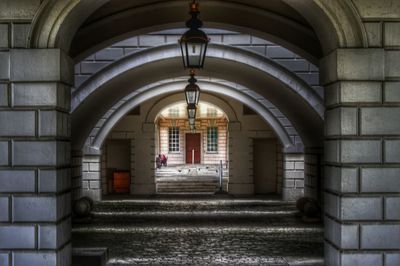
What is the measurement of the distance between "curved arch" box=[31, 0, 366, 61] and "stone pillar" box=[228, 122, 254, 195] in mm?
11357

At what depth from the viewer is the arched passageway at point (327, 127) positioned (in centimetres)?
531

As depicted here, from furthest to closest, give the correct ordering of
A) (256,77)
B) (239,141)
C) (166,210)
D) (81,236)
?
1. (239,141)
2. (166,210)
3. (256,77)
4. (81,236)

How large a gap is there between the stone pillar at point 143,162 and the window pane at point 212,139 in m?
18.5

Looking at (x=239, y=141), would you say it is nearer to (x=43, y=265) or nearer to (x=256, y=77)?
(x=256, y=77)

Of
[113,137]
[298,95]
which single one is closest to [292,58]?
[298,95]

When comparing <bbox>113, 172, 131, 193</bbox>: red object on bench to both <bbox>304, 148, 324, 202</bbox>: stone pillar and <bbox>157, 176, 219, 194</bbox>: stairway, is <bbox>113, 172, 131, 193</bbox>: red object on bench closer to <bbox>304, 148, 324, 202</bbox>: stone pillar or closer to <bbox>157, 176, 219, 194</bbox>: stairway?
<bbox>157, 176, 219, 194</bbox>: stairway

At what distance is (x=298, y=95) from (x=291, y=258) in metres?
4.68

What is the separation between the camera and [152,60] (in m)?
11.4

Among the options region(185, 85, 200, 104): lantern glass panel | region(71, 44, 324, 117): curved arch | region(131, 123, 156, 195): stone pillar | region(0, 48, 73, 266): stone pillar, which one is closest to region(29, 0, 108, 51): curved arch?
region(0, 48, 73, 266): stone pillar

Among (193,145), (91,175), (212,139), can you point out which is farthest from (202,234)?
(193,145)

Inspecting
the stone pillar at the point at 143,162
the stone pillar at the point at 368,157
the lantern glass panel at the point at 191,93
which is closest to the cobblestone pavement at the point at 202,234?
the stone pillar at the point at 368,157

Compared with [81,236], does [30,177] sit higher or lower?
higher

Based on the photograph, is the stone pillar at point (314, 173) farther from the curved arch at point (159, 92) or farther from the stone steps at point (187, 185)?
the stone steps at point (187, 185)

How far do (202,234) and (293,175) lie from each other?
7440 mm
